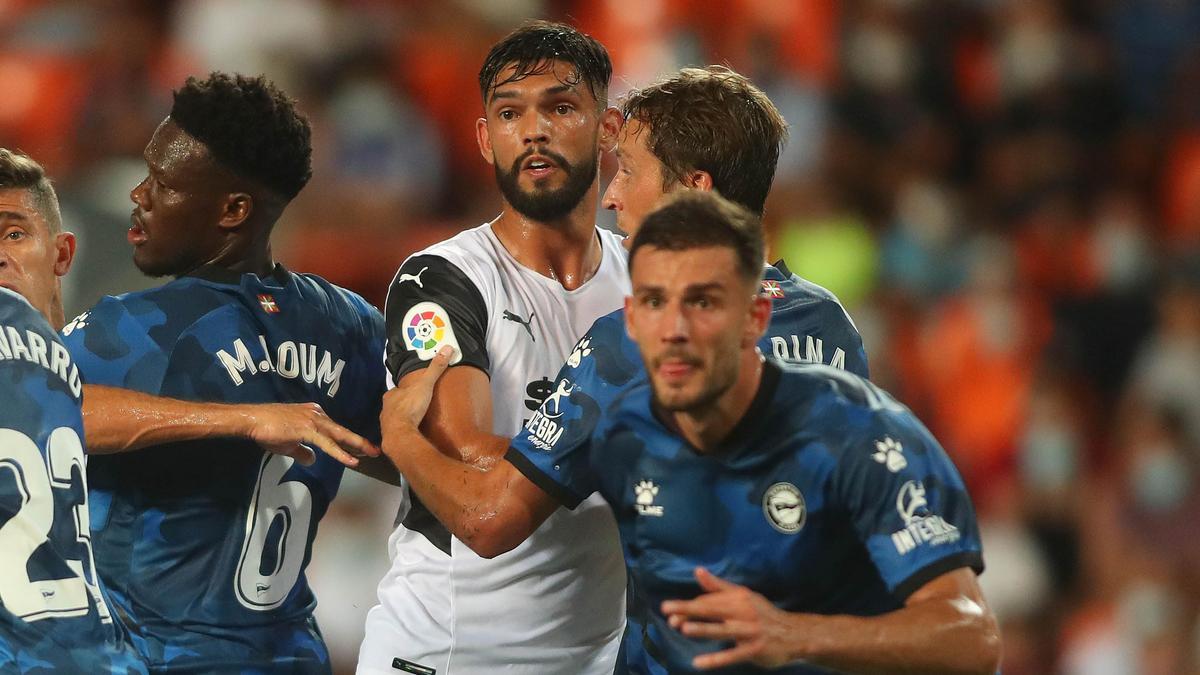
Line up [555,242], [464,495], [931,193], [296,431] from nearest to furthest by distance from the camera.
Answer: [464,495] → [296,431] → [555,242] → [931,193]

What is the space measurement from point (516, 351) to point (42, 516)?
1.52 meters

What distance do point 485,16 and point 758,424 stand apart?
7.17 metres

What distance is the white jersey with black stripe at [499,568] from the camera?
16.2ft

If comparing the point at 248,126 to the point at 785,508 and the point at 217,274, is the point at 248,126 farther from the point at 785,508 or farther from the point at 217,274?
the point at 785,508

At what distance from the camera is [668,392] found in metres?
3.88

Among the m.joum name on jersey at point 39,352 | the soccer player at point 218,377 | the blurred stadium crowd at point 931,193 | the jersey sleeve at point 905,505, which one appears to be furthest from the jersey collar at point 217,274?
the blurred stadium crowd at point 931,193

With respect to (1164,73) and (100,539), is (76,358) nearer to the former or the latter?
(100,539)

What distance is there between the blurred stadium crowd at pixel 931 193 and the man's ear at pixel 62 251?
3.21m

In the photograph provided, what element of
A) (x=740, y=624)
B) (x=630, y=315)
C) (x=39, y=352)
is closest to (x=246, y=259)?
(x=39, y=352)

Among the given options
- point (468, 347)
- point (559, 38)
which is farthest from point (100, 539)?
point (559, 38)

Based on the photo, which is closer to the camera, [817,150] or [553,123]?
[553,123]

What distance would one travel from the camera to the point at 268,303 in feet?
16.8

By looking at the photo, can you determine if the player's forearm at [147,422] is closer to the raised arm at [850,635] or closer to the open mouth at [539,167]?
the open mouth at [539,167]

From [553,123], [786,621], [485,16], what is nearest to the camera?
[786,621]
